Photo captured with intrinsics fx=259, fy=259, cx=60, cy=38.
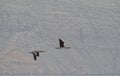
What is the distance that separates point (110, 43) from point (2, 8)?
305 cm

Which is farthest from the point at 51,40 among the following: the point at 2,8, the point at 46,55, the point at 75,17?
the point at 2,8

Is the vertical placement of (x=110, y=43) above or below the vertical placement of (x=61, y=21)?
below

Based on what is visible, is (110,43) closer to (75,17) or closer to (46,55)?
(75,17)

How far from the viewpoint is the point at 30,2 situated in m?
6.87

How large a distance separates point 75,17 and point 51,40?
102cm

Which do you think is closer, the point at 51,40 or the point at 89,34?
the point at 51,40

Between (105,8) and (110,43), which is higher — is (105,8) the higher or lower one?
the higher one

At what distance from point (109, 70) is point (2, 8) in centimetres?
332

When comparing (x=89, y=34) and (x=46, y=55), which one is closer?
(x=46, y=55)

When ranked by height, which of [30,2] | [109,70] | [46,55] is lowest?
[109,70]

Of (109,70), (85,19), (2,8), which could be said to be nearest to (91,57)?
(109,70)

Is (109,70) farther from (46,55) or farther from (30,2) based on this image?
(30,2)

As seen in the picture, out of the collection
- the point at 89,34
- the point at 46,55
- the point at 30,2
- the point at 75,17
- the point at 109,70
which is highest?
the point at 30,2

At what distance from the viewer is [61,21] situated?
703 centimetres
